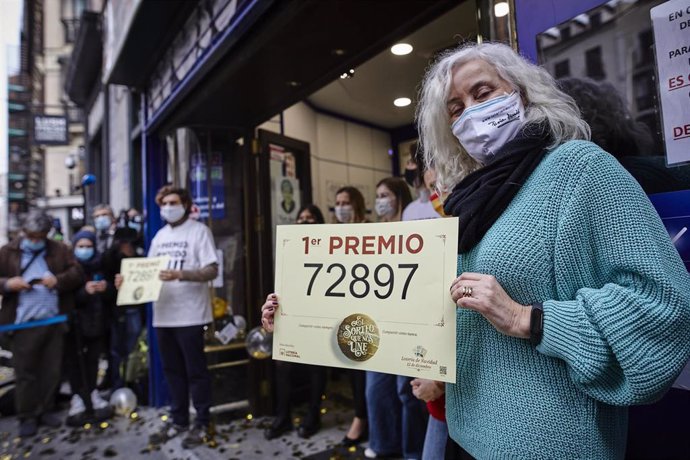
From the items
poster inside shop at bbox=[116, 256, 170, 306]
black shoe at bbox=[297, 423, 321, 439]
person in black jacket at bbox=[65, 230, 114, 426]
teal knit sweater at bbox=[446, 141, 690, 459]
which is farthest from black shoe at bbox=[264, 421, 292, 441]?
teal knit sweater at bbox=[446, 141, 690, 459]

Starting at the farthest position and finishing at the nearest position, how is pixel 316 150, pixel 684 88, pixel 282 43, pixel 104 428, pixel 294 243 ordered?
pixel 316 150, pixel 104 428, pixel 282 43, pixel 294 243, pixel 684 88

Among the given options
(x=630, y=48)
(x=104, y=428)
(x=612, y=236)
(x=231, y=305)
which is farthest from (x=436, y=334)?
(x=104, y=428)

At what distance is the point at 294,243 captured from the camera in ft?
4.78

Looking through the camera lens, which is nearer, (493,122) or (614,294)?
(614,294)

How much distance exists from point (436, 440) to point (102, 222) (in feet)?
14.3

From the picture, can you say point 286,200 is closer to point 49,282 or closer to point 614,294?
point 49,282

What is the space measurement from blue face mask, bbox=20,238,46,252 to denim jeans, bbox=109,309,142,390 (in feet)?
3.10

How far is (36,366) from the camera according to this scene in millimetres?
4074

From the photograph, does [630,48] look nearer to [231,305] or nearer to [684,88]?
[684,88]

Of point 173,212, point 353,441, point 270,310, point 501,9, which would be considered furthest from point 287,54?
point 353,441

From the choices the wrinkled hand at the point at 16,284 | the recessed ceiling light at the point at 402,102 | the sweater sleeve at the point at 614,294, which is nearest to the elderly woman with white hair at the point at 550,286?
the sweater sleeve at the point at 614,294

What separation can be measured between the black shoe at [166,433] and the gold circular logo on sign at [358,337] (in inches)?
114

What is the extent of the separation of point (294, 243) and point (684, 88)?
3.88ft

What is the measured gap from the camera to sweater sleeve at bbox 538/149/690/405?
855 mm
